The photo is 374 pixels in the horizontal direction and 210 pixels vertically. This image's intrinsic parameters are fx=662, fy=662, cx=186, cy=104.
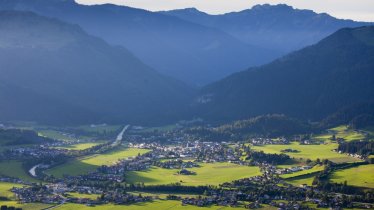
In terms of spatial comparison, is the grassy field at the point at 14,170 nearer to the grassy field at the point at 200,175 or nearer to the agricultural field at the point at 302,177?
the grassy field at the point at 200,175

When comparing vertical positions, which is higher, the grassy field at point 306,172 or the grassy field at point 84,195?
the grassy field at point 306,172

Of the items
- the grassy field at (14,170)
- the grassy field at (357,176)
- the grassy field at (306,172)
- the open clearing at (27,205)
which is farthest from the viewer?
the grassy field at (14,170)

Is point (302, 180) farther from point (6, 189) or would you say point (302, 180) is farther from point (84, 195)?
point (6, 189)

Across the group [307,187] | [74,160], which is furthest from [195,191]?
[74,160]

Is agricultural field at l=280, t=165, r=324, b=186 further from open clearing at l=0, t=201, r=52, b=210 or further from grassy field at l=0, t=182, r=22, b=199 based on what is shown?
grassy field at l=0, t=182, r=22, b=199

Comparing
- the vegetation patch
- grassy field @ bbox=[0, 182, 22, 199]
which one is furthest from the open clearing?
grassy field @ bbox=[0, 182, 22, 199]

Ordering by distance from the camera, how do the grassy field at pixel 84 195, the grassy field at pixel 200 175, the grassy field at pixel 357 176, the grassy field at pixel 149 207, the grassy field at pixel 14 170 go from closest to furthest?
the grassy field at pixel 149 207
the grassy field at pixel 84 195
the grassy field at pixel 357 176
the grassy field at pixel 200 175
the grassy field at pixel 14 170

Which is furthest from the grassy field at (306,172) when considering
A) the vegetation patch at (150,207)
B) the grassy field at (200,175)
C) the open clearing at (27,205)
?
the open clearing at (27,205)

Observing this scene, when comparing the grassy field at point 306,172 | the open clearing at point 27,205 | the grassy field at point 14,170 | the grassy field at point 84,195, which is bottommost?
the open clearing at point 27,205

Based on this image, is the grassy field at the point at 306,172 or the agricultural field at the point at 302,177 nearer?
the agricultural field at the point at 302,177
